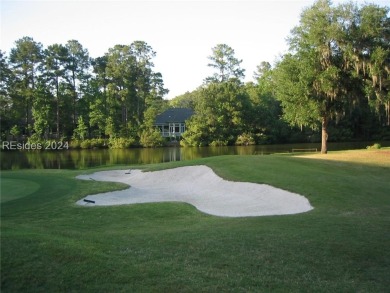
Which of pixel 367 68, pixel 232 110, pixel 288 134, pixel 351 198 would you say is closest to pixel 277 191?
pixel 351 198

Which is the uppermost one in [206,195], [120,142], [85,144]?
[120,142]

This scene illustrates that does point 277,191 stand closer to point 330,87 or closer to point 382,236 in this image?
point 382,236

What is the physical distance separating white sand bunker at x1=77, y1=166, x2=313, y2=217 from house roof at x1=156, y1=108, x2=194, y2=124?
57.6m

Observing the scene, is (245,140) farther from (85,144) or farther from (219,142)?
(85,144)

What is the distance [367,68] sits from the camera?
31.3 meters

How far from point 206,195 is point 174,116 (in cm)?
6558

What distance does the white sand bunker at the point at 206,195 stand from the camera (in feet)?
44.5

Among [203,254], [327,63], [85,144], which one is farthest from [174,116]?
[203,254]

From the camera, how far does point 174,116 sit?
81.8 m

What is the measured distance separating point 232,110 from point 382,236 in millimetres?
62106

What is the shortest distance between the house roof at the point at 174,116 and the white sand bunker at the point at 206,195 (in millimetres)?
57596

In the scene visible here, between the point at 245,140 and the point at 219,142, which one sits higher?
the point at 245,140

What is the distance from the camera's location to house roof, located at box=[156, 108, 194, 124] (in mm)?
80688

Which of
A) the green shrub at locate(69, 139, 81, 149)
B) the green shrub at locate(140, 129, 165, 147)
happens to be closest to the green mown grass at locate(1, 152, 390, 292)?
the green shrub at locate(140, 129, 165, 147)
